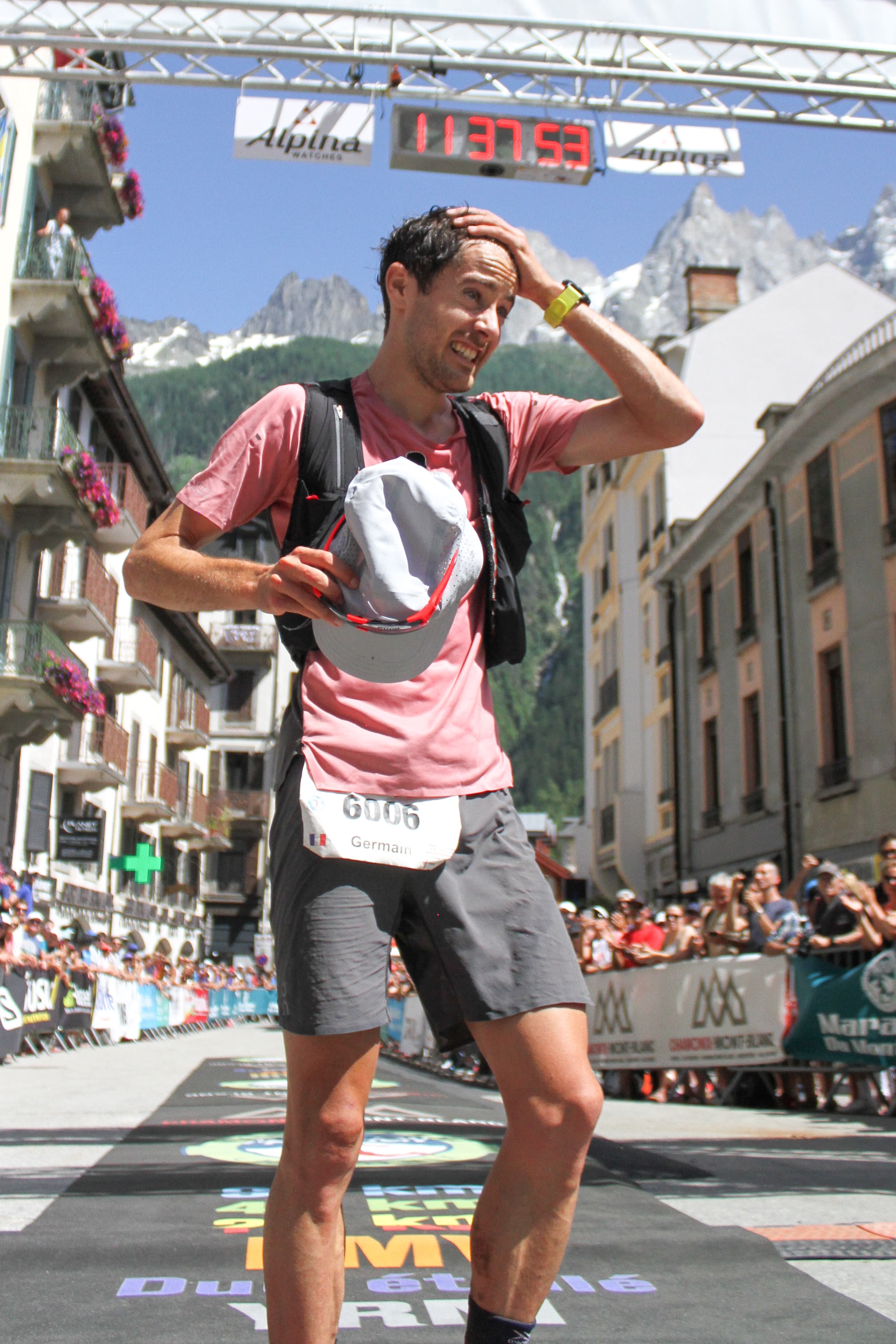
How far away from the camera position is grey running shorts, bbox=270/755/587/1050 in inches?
88.2

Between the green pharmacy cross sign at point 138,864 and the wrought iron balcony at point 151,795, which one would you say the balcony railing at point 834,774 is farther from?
the wrought iron balcony at point 151,795

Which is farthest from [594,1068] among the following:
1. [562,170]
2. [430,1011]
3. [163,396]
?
[163,396]

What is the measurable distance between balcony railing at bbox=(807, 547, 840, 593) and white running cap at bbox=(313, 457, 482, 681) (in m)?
21.2

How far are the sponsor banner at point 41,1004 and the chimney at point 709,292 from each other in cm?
2833

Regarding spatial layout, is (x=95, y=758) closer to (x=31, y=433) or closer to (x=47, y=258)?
(x=31, y=433)

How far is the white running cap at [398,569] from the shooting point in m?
2.11

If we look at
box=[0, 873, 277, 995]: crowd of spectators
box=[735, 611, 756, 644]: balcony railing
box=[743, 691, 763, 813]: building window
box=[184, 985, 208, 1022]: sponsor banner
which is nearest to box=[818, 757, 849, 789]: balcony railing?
box=[743, 691, 763, 813]: building window

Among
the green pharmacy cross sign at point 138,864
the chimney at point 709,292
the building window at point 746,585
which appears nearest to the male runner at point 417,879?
the building window at point 746,585

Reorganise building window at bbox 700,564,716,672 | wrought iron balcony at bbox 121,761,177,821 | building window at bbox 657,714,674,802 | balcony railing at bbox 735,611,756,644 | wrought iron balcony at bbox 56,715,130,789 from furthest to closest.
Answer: wrought iron balcony at bbox 121,761,177,821 → building window at bbox 657,714,674,802 → building window at bbox 700,564,716,672 → wrought iron balcony at bbox 56,715,130,789 → balcony railing at bbox 735,611,756,644

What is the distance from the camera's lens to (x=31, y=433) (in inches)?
870

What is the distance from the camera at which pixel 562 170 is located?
9.67 metres

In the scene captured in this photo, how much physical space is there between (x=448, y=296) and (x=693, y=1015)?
9.24 m

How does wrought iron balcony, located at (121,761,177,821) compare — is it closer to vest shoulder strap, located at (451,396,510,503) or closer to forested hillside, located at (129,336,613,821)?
vest shoulder strap, located at (451,396,510,503)

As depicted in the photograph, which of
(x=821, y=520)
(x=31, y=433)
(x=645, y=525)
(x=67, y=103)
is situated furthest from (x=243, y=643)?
(x=821, y=520)
